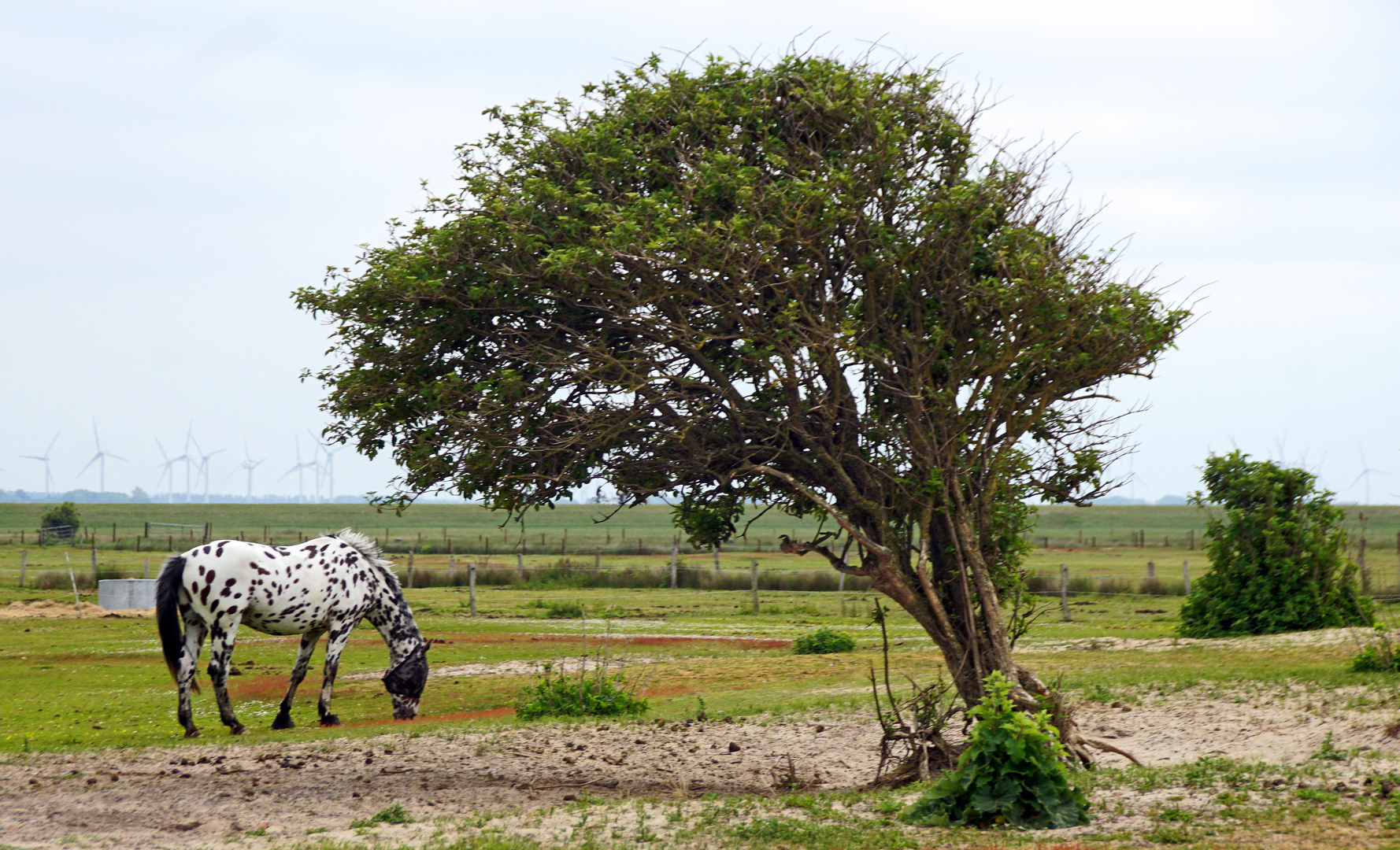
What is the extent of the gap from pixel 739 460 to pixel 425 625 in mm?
23967

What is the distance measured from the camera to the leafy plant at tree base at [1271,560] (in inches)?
949

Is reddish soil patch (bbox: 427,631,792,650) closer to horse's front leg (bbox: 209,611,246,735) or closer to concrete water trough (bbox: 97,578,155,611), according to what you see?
horse's front leg (bbox: 209,611,246,735)

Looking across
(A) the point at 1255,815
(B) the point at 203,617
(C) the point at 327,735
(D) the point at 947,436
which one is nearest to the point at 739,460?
(D) the point at 947,436

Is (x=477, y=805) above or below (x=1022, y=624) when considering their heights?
below

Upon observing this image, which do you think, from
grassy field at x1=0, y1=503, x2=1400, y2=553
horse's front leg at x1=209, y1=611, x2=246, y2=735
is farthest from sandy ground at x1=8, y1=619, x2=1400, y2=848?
grassy field at x1=0, y1=503, x2=1400, y2=553

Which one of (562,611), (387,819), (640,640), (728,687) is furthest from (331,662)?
(562,611)

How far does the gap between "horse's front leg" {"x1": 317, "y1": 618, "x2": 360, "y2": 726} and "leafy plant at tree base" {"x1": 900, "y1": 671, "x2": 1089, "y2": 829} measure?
32.7ft

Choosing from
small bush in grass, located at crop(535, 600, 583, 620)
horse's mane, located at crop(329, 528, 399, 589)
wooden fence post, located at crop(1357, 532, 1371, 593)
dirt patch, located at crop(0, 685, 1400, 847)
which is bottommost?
small bush in grass, located at crop(535, 600, 583, 620)

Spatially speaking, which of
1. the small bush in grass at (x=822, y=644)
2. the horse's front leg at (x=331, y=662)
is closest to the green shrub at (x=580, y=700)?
the horse's front leg at (x=331, y=662)

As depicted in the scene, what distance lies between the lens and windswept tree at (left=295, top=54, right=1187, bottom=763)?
11656 millimetres

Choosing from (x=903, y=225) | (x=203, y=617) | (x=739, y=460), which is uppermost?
(x=903, y=225)

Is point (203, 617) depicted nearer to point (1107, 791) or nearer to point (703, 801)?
point (703, 801)

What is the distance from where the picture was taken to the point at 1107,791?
10.8m

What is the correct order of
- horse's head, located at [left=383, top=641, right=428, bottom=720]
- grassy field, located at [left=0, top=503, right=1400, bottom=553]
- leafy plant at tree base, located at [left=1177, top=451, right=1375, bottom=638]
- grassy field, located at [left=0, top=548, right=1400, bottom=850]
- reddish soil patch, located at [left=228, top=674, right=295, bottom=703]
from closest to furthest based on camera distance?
1. grassy field, located at [left=0, top=548, right=1400, bottom=850]
2. horse's head, located at [left=383, top=641, right=428, bottom=720]
3. reddish soil patch, located at [left=228, top=674, right=295, bottom=703]
4. leafy plant at tree base, located at [left=1177, top=451, right=1375, bottom=638]
5. grassy field, located at [left=0, top=503, right=1400, bottom=553]
